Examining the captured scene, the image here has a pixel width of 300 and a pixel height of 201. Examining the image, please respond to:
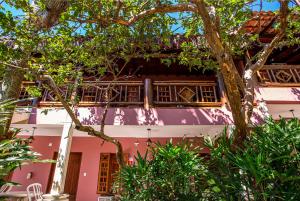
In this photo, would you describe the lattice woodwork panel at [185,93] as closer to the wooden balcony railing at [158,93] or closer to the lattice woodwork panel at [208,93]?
the wooden balcony railing at [158,93]

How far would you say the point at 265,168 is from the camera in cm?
222

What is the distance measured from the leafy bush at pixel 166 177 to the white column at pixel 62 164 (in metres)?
2.93

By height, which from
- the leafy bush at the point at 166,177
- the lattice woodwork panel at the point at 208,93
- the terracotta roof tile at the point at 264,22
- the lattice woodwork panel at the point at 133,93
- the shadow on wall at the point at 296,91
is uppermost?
the terracotta roof tile at the point at 264,22

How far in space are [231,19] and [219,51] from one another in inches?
89.5

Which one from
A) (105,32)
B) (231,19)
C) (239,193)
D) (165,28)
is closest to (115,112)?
(105,32)

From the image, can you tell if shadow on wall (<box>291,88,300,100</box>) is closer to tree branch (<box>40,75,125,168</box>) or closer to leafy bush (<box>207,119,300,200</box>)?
leafy bush (<box>207,119,300,200</box>)

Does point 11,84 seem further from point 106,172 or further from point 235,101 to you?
point 106,172

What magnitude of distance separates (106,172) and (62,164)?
266cm

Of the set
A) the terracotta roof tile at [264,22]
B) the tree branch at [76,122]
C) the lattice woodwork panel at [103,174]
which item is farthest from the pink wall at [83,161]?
the terracotta roof tile at [264,22]

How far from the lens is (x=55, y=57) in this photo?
4508 mm

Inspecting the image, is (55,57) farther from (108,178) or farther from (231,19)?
(108,178)

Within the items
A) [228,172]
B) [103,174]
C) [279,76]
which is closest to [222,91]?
[279,76]

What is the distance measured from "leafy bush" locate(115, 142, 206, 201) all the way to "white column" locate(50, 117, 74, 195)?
2.93 m

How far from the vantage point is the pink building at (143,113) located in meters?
5.96
